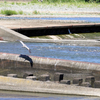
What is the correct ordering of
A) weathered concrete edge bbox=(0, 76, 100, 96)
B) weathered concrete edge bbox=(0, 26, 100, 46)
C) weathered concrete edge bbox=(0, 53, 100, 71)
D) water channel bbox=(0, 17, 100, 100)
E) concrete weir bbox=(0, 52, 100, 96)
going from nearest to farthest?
weathered concrete edge bbox=(0, 76, 100, 96)
concrete weir bbox=(0, 52, 100, 96)
weathered concrete edge bbox=(0, 53, 100, 71)
water channel bbox=(0, 17, 100, 100)
weathered concrete edge bbox=(0, 26, 100, 46)

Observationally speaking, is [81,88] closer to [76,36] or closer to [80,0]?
[76,36]

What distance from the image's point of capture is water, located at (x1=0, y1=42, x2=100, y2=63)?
1975 cm

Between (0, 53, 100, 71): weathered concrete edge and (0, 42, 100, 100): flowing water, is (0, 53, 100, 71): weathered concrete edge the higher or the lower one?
the higher one

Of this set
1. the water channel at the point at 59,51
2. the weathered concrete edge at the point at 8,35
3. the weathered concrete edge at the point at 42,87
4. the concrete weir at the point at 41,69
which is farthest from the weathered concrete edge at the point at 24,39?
the weathered concrete edge at the point at 42,87

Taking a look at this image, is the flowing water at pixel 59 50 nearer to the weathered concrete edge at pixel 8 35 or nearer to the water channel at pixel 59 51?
the water channel at pixel 59 51

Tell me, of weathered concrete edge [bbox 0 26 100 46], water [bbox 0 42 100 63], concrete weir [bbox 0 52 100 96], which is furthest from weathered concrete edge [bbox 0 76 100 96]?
weathered concrete edge [bbox 0 26 100 46]

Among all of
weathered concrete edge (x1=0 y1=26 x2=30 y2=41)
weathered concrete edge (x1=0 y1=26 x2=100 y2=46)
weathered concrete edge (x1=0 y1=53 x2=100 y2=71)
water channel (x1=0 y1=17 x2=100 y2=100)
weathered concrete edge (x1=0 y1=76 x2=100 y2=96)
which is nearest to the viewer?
weathered concrete edge (x1=0 y1=76 x2=100 y2=96)

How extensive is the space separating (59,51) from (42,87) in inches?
408

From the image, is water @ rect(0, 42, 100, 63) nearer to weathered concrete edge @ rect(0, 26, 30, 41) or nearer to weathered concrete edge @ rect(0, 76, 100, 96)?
weathered concrete edge @ rect(0, 26, 30, 41)

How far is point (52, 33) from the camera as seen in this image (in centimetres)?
3086

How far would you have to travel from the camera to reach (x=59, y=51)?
21.7 metres

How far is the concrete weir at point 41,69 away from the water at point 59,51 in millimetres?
5030

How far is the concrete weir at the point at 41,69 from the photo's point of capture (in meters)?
10.9

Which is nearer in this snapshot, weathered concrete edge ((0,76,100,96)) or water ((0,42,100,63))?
weathered concrete edge ((0,76,100,96))
